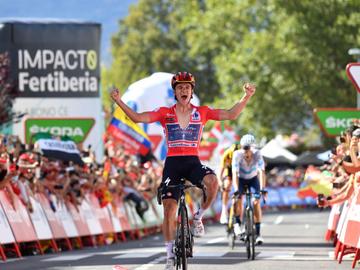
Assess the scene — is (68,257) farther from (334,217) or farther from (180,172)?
(180,172)

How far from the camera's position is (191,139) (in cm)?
1625

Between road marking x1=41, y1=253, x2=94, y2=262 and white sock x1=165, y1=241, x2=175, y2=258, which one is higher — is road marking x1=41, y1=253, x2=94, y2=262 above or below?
below

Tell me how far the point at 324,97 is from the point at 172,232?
148 ft

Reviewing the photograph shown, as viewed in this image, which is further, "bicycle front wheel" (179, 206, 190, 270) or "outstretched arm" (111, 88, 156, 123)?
"outstretched arm" (111, 88, 156, 123)

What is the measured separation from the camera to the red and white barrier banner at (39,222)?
2514 centimetres

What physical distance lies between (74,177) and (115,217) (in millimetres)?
3438

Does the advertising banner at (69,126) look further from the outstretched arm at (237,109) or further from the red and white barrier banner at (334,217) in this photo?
the outstretched arm at (237,109)

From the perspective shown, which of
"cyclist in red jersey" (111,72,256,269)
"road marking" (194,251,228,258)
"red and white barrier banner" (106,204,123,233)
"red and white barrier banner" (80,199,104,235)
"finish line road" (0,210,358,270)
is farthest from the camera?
"red and white barrier banner" (106,204,123,233)

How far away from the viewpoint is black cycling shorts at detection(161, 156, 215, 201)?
1605 centimetres

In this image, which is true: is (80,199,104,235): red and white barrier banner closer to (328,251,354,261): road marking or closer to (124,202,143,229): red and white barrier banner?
(124,202,143,229): red and white barrier banner

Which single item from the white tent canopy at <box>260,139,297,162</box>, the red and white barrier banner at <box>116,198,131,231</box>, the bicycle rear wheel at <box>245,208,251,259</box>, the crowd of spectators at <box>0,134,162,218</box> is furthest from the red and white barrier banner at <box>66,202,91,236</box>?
the bicycle rear wheel at <box>245,208,251,259</box>

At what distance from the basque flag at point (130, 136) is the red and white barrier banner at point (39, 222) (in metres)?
8.44

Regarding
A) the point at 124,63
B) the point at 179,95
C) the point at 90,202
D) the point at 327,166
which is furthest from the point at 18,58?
the point at 124,63

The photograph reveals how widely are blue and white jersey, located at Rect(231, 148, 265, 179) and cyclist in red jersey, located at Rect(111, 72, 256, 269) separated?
622 cm
